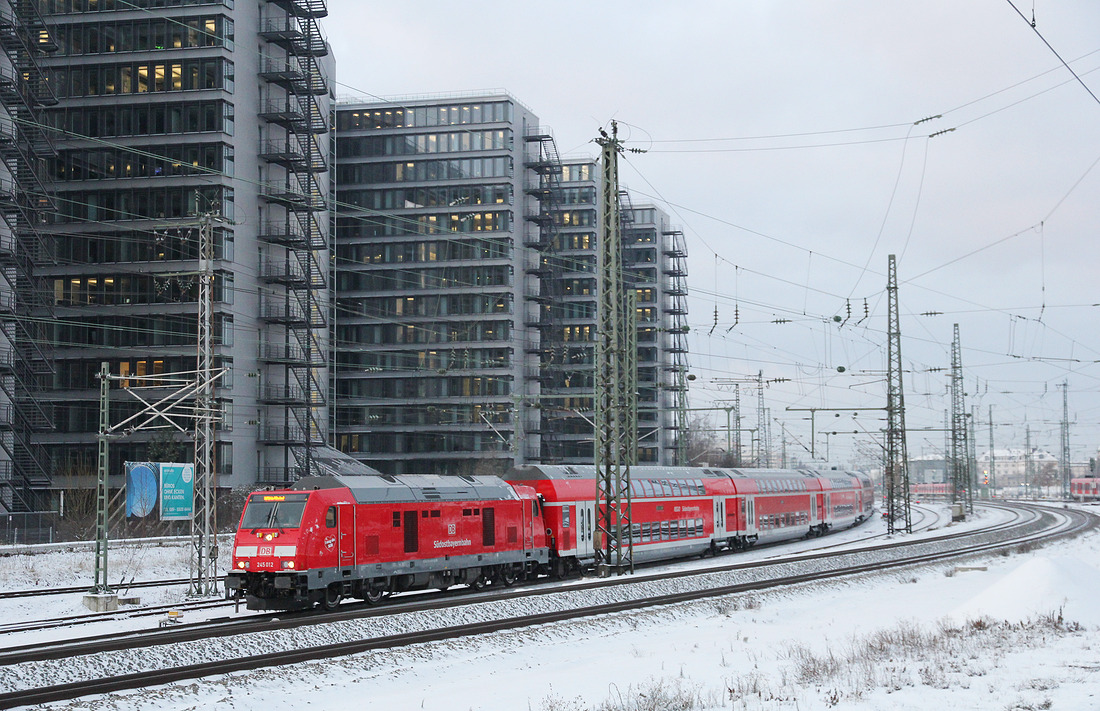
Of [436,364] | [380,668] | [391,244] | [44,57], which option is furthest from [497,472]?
[380,668]

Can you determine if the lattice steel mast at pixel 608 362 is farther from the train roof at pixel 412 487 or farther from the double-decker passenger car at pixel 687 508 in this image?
the train roof at pixel 412 487

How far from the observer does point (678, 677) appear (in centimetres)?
2073

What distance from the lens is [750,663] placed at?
22391 millimetres

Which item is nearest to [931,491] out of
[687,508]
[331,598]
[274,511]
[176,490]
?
[687,508]

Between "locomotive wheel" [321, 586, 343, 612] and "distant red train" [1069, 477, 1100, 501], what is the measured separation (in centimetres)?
12352

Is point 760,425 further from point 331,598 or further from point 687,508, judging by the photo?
point 331,598

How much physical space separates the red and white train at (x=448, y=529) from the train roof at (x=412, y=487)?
0.04 m

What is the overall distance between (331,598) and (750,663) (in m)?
12.1

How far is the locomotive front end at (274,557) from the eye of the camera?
90.7ft

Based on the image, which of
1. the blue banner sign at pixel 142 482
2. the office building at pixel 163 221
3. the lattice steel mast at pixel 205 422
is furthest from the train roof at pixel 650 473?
the office building at pixel 163 221

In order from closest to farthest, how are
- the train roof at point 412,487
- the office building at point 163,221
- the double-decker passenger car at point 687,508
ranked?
1. the train roof at point 412,487
2. the double-decker passenger car at point 687,508
3. the office building at point 163,221

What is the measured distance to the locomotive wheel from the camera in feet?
94.5

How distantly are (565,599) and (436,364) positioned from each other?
282 ft

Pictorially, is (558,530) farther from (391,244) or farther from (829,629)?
(391,244)
